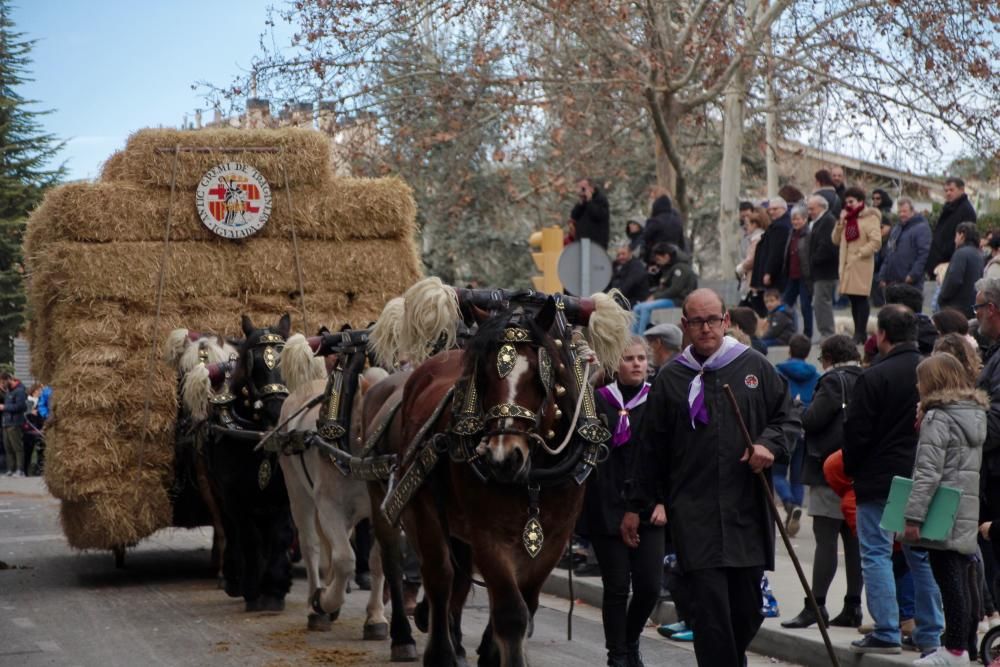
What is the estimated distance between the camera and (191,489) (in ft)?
39.9

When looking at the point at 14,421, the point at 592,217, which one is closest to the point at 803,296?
the point at 592,217

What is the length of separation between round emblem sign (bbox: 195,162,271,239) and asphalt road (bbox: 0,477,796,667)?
304 centimetres

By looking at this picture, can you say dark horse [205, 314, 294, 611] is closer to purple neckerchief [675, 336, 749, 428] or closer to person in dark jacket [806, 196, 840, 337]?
purple neckerchief [675, 336, 749, 428]

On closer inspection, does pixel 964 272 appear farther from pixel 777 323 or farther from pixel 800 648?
pixel 800 648

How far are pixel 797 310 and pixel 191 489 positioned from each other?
8.38 meters

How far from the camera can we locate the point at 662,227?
1814 cm

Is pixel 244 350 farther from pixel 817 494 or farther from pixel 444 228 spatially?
pixel 444 228

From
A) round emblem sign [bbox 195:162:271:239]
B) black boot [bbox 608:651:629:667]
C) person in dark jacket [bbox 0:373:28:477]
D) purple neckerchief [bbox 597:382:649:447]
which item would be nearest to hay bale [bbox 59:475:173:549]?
round emblem sign [bbox 195:162:271:239]

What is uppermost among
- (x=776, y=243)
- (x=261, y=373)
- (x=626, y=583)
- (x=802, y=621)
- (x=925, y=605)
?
(x=776, y=243)

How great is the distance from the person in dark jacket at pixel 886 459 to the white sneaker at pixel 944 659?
0.90 feet

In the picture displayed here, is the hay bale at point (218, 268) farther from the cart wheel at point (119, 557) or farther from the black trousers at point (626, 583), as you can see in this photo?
the black trousers at point (626, 583)

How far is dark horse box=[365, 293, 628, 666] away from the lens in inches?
252

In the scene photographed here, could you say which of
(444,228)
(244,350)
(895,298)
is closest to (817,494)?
(895,298)

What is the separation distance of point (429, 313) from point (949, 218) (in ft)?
31.9
